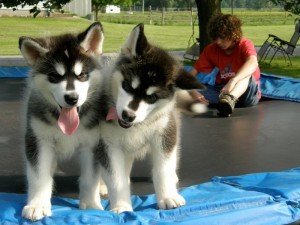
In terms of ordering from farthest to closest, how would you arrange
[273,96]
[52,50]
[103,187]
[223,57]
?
1. [273,96]
2. [223,57]
3. [103,187]
4. [52,50]

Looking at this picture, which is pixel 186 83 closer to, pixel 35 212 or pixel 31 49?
pixel 31 49

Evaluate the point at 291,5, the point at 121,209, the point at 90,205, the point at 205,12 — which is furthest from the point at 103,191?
the point at 291,5

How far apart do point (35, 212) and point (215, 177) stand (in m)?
1.17

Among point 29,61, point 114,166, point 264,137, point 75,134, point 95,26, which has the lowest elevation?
point 264,137

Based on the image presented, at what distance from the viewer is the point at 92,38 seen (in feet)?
8.48

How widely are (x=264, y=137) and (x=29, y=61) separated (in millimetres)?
2361

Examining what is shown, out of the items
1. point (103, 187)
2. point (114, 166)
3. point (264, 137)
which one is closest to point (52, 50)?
point (114, 166)

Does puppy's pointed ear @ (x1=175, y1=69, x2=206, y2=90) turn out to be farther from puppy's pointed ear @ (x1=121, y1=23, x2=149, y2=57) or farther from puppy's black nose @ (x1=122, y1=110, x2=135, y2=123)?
puppy's black nose @ (x1=122, y1=110, x2=135, y2=123)

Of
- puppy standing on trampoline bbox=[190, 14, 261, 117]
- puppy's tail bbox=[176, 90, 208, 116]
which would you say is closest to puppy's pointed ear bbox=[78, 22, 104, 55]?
puppy's tail bbox=[176, 90, 208, 116]

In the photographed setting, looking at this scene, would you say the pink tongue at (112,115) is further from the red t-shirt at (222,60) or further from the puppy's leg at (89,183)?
the red t-shirt at (222,60)

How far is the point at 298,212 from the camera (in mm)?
2561

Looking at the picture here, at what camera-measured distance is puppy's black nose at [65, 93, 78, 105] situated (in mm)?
2293

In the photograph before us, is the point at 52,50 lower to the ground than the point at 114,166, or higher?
higher

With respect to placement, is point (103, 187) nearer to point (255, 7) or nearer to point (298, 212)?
point (298, 212)
